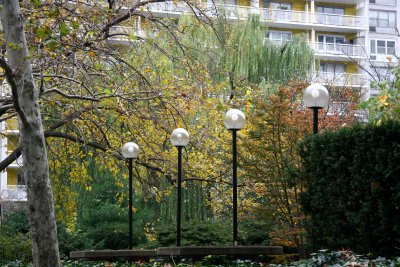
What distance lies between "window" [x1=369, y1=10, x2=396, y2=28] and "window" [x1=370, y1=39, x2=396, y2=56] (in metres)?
1.52

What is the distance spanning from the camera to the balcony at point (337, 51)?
192 ft

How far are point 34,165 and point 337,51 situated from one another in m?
48.6

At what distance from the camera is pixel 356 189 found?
40.4 ft

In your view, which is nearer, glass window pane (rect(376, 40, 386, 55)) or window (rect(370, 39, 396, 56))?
window (rect(370, 39, 396, 56))

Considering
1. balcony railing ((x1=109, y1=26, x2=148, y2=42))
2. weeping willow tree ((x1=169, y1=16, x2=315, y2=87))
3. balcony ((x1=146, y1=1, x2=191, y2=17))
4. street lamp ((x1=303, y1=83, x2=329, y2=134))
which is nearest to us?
street lamp ((x1=303, y1=83, x2=329, y2=134))

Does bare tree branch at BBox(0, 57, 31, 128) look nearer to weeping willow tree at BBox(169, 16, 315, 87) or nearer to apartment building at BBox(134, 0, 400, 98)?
weeping willow tree at BBox(169, 16, 315, 87)

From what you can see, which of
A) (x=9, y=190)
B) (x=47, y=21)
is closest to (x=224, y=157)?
(x=47, y=21)

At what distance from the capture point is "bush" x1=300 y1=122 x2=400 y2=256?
38.3 feet

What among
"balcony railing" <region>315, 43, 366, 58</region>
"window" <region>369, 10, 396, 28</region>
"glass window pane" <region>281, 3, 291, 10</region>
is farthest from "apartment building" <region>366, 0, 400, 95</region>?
"glass window pane" <region>281, 3, 291, 10</region>

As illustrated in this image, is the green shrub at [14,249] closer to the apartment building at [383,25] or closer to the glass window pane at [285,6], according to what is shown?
the glass window pane at [285,6]

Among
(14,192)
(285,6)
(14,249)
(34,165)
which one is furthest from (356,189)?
(285,6)

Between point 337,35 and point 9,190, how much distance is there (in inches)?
969

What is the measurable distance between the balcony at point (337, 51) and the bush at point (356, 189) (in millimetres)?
45463

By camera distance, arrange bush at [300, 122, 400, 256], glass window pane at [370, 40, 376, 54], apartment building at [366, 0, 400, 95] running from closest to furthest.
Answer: bush at [300, 122, 400, 256] → glass window pane at [370, 40, 376, 54] → apartment building at [366, 0, 400, 95]
